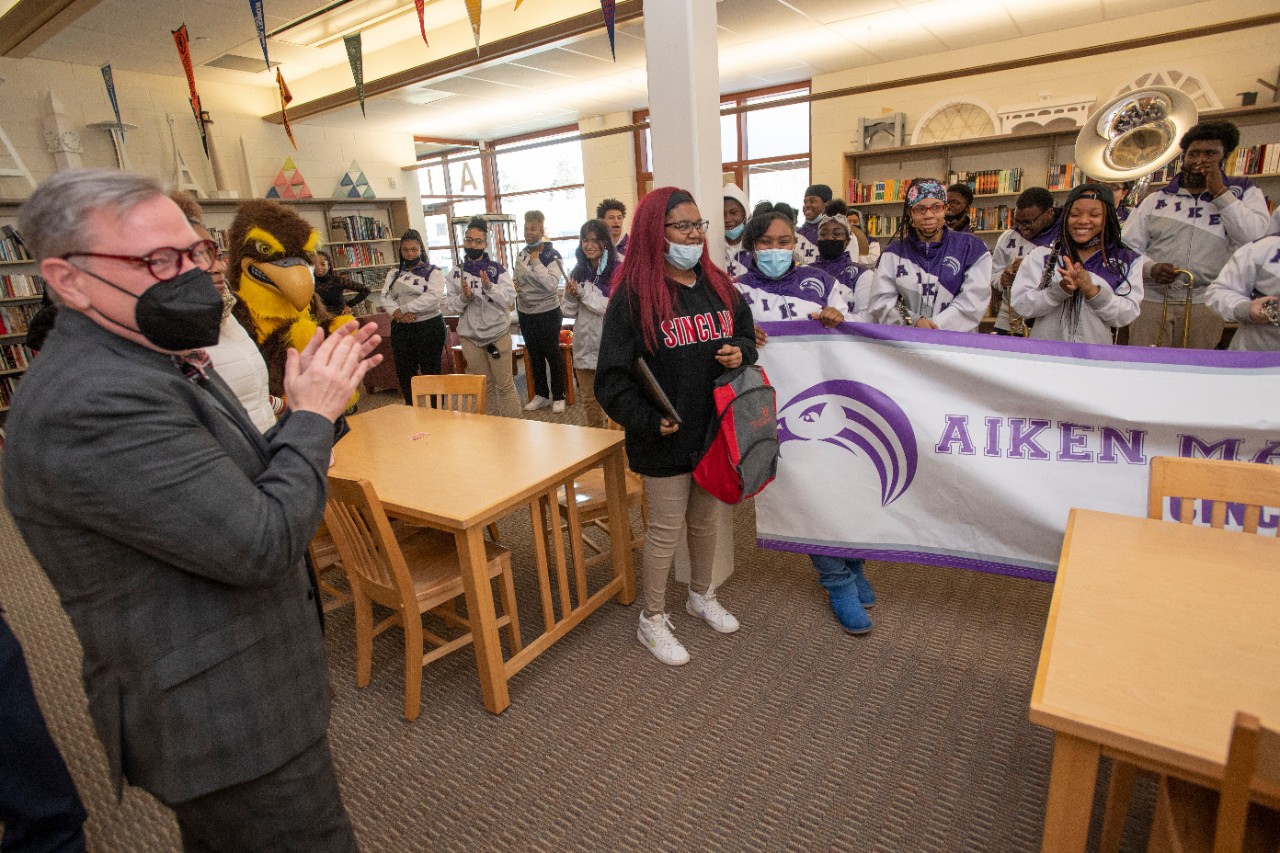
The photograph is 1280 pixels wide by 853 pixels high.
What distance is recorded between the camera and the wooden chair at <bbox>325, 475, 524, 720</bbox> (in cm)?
204

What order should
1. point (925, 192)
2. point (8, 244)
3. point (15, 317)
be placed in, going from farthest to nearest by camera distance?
1. point (15, 317)
2. point (8, 244)
3. point (925, 192)

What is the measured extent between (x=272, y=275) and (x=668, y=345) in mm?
1502

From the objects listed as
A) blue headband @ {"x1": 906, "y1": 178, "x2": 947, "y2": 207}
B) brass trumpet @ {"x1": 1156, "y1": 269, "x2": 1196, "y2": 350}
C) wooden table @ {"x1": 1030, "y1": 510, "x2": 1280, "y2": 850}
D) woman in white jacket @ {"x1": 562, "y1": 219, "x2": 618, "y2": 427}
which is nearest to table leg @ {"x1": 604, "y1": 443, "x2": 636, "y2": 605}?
blue headband @ {"x1": 906, "y1": 178, "x2": 947, "y2": 207}

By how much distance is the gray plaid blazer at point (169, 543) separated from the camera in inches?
32.9

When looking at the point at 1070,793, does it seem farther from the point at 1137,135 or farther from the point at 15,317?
the point at 15,317

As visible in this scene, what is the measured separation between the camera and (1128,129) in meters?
3.75

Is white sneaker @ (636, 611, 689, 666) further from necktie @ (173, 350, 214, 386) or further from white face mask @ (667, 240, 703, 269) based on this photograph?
necktie @ (173, 350, 214, 386)

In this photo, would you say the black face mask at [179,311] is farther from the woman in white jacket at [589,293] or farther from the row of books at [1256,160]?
the row of books at [1256,160]

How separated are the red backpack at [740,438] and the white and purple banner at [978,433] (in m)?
0.36

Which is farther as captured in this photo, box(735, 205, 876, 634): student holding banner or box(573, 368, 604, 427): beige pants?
box(573, 368, 604, 427): beige pants

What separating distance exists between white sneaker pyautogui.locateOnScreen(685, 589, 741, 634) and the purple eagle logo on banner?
2.34 feet

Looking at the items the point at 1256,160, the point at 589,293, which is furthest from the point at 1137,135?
the point at 1256,160

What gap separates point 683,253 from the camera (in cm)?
216

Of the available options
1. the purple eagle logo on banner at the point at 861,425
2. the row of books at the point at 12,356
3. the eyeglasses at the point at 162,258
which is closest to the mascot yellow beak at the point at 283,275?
the eyeglasses at the point at 162,258
